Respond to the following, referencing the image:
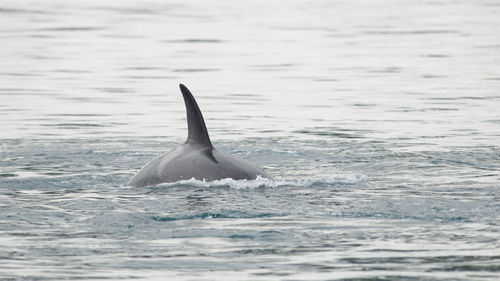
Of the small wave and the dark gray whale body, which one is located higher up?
the dark gray whale body

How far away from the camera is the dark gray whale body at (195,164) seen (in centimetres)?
1342

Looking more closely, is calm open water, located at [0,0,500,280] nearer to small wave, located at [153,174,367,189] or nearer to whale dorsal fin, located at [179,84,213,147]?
small wave, located at [153,174,367,189]

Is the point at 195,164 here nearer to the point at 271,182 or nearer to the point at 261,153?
the point at 271,182

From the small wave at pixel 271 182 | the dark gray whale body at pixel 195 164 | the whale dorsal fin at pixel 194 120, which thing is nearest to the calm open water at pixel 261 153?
the small wave at pixel 271 182

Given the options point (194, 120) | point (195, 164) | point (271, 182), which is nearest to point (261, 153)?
point (271, 182)

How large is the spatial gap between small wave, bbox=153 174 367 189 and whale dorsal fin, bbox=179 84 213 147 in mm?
571

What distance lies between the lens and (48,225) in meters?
11.5

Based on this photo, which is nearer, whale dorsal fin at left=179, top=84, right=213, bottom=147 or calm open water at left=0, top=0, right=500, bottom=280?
calm open water at left=0, top=0, right=500, bottom=280

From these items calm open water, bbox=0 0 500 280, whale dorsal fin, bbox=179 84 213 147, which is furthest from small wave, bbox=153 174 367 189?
whale dorsal fin, bbox=179 84 213 147

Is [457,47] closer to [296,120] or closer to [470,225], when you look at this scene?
[296,120]

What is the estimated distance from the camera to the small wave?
43.6 ft

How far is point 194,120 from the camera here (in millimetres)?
13422

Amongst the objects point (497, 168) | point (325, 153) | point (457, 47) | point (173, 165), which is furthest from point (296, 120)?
point (457, 47)

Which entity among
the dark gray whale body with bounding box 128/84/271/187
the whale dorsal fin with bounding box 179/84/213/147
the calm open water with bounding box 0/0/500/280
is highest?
the whale dorsal fin with bounding box 179/84/213/147
